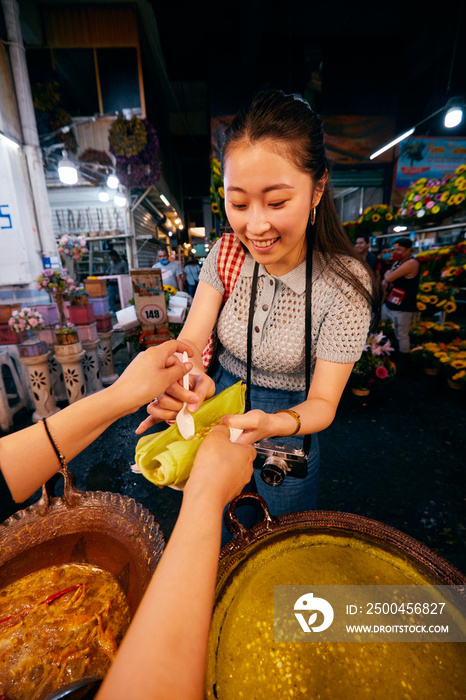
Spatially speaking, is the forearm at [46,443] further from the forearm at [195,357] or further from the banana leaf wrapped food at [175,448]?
the forearm at [195,357]

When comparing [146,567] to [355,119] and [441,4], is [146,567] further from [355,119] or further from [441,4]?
[441,4]

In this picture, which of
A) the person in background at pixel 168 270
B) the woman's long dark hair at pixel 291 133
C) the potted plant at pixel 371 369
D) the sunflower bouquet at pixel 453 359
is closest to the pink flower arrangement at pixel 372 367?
the potted plant at pixel 371 369

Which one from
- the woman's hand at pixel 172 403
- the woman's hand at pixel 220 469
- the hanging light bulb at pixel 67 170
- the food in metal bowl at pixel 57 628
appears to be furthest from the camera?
the hanging light bulb at pixel 67 170

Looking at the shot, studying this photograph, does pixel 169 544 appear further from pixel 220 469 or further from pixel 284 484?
pixel 284 484

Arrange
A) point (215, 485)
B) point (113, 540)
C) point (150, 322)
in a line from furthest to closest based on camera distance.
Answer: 1. point (150, 322)
2. point (113, 540)
3. point (215, 485)

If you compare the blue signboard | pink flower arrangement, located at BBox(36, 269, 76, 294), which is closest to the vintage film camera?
pink flower arrangement, located at BBox(36, 269, 76, 294)

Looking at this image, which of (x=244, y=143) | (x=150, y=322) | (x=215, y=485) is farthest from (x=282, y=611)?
(x=150, y=322)

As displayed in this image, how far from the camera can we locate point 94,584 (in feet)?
3.35

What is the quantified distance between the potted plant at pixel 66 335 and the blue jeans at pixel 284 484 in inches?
124

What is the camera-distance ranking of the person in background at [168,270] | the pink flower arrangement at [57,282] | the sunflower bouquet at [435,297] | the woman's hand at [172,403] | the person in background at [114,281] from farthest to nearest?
1. the person in background at [114,281]
2. the person in background at [168,270]
3. the sunflower bouquet at [435,297]
4. the pink flower arrangement at [57,282]
5. the woman's hand at [172,403]

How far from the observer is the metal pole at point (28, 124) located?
4281 mm

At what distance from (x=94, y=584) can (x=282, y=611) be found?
645mm

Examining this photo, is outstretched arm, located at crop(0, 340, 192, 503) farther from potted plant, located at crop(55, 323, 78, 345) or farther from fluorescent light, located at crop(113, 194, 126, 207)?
fluorescent light, located at crop(113, 194, 126, 207)

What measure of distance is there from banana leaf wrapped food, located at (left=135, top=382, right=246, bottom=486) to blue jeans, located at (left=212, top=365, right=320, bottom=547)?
9.7 inches
